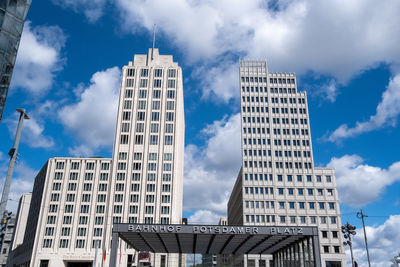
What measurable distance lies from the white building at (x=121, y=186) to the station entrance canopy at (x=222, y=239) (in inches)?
1733

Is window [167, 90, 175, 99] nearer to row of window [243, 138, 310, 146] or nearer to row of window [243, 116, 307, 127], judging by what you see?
row of window [243, 116, 307, 127]

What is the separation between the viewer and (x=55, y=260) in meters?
81.1

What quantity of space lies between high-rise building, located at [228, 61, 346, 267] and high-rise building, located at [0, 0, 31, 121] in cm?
6745

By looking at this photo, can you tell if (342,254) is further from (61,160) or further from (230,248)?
(61,160)

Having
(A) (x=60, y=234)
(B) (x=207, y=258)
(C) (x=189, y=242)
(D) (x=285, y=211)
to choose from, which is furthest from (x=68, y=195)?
(B) (x=207, y=258)

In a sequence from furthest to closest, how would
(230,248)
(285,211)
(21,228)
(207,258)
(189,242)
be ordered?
1. (207,258)
2. (21,228)
3. (285,211)
4. (230,248)
5. (189,242)

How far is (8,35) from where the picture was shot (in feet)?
91.8

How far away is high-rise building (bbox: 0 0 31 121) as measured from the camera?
27531mm

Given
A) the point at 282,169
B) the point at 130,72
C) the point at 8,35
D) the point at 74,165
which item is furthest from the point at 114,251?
the point at 130,72

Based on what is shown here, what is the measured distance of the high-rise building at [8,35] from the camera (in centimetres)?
2753

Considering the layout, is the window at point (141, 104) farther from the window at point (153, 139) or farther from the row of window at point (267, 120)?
the row of window at point (267, 120)

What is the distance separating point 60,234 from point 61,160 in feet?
63.3

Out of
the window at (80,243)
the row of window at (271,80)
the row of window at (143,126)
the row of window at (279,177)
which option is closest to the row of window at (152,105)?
the row of window at (143,126)

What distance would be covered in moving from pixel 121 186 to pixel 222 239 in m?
57.9
